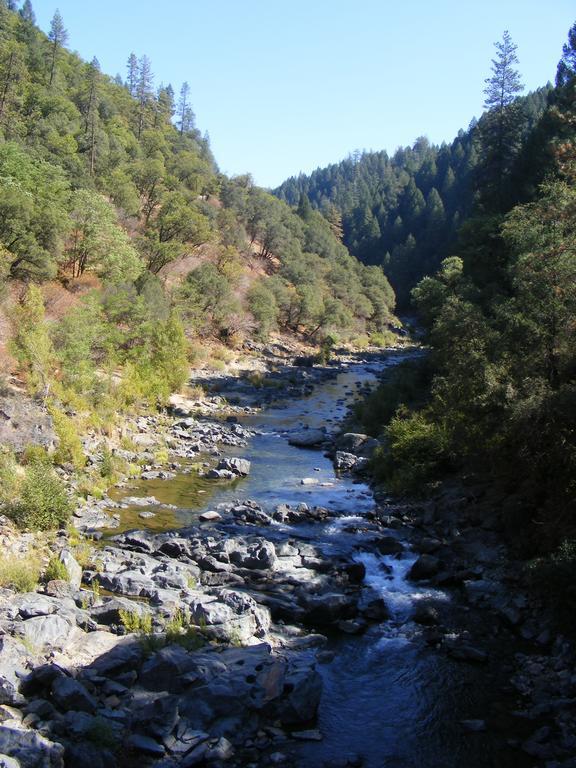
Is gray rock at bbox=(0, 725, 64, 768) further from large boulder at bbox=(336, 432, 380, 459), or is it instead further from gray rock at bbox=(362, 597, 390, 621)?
large boulder at bbox=(336, 432, 380, 459)

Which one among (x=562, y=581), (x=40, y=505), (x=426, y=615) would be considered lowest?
(x=426, y=615)

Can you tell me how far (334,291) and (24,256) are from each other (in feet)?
180

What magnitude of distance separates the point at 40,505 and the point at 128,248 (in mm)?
32069

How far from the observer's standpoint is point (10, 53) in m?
63.2

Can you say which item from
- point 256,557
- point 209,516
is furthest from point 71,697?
point 209,516

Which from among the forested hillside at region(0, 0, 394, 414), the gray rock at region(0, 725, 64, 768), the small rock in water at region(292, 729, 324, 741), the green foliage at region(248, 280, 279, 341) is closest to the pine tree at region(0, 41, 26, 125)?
the forested hillside at region(0, 0, 394, 414)

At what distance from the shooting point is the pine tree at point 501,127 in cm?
4772

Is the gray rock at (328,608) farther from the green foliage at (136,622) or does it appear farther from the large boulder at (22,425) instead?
the large boulder at (22,425)

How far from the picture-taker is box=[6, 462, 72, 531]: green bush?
15.6 m

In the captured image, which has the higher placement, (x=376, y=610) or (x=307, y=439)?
(x=307, y=439)

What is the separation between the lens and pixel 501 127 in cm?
4806

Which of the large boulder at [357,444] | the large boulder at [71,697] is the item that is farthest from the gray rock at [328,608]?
the large boulder at [357,444]

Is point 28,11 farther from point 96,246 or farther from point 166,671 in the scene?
point 166,671

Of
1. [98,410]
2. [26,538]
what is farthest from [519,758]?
[98,410]
